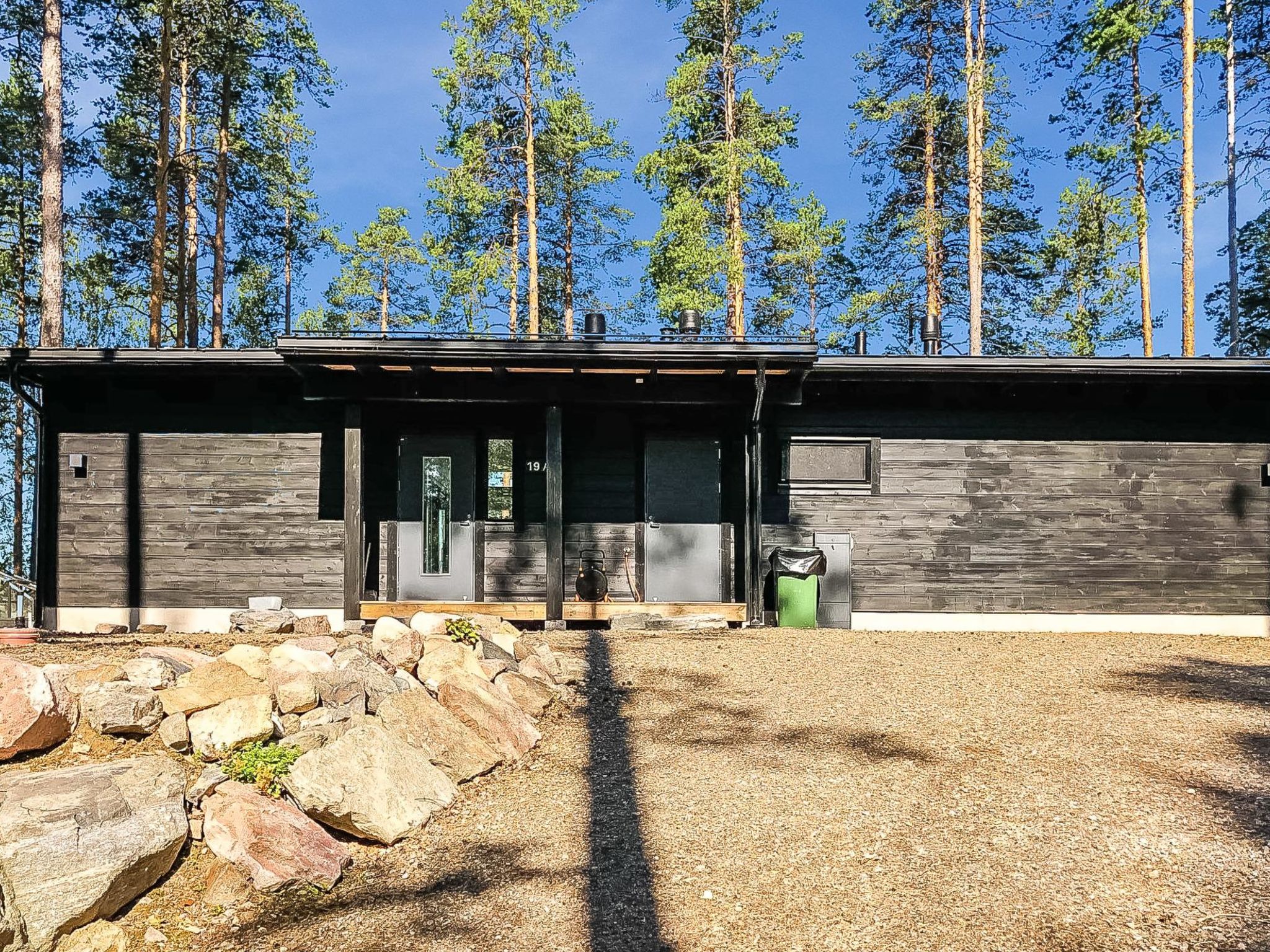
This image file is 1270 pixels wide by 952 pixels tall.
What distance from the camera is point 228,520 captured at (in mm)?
9172

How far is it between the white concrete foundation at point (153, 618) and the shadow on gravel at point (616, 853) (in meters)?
5.37

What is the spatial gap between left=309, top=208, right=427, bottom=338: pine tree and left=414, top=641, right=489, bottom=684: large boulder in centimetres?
2184

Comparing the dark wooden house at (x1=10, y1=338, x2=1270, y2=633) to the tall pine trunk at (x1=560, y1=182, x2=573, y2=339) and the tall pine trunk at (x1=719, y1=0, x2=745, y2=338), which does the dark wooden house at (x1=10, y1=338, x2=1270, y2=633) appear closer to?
the tall pine trunk at (x1=719, y1=0, x2=745, y2=338)

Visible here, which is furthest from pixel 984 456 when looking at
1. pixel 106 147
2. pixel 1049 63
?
pixel 106 147

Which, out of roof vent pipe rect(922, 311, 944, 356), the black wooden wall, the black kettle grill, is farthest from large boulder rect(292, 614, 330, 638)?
roof vent pipe rect(922, 311, 944, 356)

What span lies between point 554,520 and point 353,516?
7.15 ft

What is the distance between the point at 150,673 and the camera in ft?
13.5

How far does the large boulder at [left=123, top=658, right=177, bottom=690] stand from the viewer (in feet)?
13.3

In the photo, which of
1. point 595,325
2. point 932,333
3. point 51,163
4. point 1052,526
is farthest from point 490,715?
point 51,163

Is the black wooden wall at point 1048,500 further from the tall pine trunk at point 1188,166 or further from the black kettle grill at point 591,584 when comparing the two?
the tall pine trunk at point 1188,166

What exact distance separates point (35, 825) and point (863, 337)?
996cm

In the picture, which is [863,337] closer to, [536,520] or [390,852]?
[536,520]

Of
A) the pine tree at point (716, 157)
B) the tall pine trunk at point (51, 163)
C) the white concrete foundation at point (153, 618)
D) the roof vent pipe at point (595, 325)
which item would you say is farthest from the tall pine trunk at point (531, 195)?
the white concrete foundation at point (153, 618)

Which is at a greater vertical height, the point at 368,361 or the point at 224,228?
the point at 224,228
